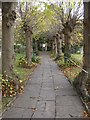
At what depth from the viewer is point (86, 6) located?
36.9 ft

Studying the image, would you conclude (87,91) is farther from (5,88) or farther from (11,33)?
(11,33)

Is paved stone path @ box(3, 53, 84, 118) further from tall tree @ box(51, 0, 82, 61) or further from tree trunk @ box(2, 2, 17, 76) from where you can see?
tall tree @ box(51, 0, 82, 61)

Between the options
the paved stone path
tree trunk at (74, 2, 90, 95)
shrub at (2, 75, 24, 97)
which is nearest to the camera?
the paved stone path

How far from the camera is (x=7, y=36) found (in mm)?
11547

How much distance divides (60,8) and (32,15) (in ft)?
8.18

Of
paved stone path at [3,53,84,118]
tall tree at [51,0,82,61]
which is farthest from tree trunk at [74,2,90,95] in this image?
tall tree at [51,0,82,61]

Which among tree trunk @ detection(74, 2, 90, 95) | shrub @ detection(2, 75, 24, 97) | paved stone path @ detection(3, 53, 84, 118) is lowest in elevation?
paved stone path @ detection(3, 53, 84, 118)

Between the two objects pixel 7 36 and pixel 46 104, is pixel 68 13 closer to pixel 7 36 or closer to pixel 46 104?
pixel 7 36

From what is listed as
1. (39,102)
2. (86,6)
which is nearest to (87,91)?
(39,102)

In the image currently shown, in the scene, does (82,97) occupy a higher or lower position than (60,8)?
lower

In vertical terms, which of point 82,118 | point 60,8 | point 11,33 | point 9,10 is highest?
point 60,8

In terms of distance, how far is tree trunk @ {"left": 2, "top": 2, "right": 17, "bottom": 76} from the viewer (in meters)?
11.3

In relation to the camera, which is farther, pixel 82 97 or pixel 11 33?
pixel 11 33

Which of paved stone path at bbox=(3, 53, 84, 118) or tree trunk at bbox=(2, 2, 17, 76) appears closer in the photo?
paved stone path at bbox=(3, 53, 84, 118)
